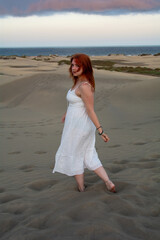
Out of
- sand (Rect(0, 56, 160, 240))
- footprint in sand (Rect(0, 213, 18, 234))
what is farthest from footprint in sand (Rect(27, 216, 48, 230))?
footprint in sand (Rect(0, 213, 18, 234))

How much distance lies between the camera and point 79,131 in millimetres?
3439

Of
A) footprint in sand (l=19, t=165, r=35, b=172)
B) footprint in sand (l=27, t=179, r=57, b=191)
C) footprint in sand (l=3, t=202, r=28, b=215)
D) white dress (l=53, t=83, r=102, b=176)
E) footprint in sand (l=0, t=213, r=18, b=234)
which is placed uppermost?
white dress (l=53, t=83, r=102, b=176)

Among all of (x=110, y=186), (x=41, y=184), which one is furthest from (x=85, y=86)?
(x=41, y=184)

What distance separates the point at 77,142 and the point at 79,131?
5.1 inches

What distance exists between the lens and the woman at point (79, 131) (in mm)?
3414

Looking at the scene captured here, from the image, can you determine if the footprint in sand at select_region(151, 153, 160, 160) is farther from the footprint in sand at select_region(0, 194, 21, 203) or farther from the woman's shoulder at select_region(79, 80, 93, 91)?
the footprint in sand at select_region(0, 194, 21, 203)

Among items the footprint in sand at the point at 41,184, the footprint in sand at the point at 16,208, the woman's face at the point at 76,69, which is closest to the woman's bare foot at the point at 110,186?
the footprint in sand at the point at 41,184

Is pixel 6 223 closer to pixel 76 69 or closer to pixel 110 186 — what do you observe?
pixel 110 186

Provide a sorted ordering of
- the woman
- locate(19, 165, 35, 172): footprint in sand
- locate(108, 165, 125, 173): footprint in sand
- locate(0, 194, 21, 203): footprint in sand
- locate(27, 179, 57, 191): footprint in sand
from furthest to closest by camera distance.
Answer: locate(19, 165, 35, 172): footprint in sand → locate(108, 165, 125, 173): footprint in sand → locate(27, 179, 57, 191): footprint in sand → locate(0, 194, 21, 203): footprint in sand → the woman

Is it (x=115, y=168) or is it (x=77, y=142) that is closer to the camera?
(x=77, y=142)

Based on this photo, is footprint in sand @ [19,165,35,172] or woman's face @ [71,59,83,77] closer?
woman's face @ [71,59,83,77]

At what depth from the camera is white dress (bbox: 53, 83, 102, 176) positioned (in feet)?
11.3

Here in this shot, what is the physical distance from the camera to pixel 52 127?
876 centimetres

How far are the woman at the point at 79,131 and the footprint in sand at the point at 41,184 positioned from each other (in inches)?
22.7
